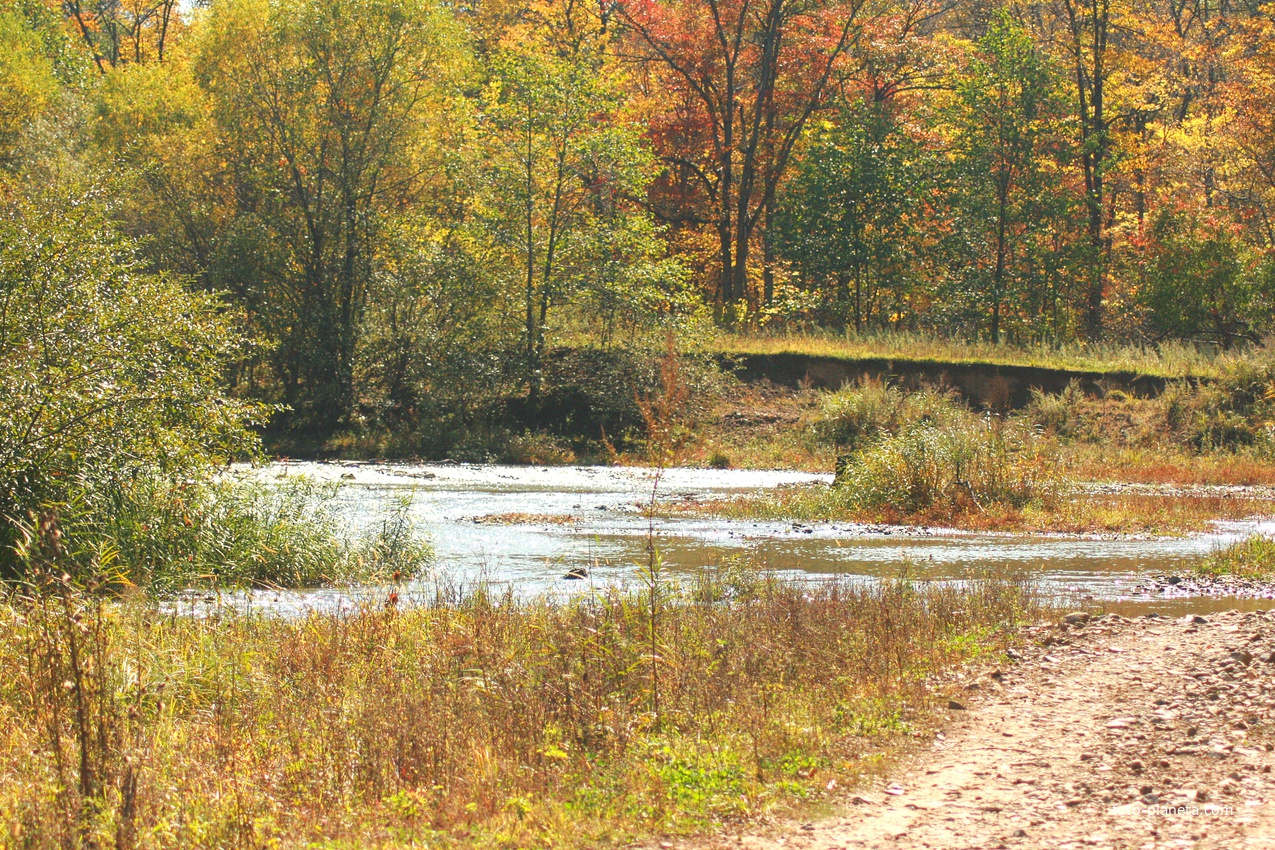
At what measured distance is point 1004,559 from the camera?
591 inches

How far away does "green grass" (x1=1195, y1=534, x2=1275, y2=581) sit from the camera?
1332 cm

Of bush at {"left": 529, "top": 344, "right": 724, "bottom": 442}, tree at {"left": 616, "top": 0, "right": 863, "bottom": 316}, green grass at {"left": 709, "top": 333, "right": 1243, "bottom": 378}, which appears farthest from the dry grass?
tree at {"left": 616, "top": 0, "right": 863, "bottom": 316}

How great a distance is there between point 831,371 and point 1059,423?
6706 millimetres

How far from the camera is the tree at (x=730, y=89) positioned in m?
39.6

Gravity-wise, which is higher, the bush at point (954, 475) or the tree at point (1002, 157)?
the tree at point (1002, 157)

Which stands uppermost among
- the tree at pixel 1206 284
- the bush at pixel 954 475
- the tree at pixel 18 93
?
the tree at pixel 18 93

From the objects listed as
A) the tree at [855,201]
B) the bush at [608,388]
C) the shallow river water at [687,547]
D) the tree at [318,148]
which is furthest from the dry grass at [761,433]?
the tree at [318,148]

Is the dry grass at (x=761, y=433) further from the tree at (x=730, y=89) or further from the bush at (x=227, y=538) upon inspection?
the bush at (x=227, y=538)

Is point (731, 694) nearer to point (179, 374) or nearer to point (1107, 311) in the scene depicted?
point (179, 374)

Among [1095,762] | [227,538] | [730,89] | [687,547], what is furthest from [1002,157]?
[1095,762]

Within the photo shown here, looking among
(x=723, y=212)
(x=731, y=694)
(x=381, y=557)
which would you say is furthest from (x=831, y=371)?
(x=731, y=694)

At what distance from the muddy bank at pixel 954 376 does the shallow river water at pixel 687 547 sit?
11583 mm

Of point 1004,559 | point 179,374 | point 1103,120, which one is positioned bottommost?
point 1004,559

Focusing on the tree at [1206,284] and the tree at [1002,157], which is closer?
the tree at [1206,284]
